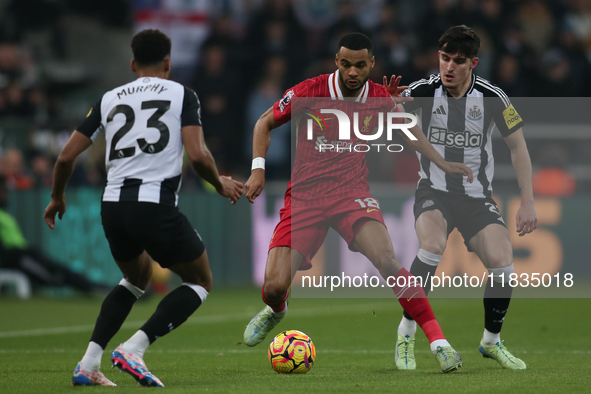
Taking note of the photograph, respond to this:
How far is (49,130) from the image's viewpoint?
1294 cm

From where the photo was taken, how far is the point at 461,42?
575cm

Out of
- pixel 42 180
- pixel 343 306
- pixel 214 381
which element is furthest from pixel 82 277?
pixel 214 381

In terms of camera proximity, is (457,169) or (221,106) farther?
(221,106)

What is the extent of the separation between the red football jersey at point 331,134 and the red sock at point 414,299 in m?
0.75

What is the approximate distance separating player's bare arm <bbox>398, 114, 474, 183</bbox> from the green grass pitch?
1.39 m

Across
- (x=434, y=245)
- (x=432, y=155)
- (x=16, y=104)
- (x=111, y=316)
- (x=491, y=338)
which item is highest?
(x=16, y=104)

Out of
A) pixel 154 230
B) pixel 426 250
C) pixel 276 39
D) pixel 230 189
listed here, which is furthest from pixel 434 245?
pixel 276 39

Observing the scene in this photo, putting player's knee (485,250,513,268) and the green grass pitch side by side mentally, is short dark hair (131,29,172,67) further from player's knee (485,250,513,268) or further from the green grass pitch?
player's knee (485,250,513,268)

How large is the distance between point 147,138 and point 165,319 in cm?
105

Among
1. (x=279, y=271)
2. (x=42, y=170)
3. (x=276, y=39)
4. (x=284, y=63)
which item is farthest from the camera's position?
(x=276, y=39)

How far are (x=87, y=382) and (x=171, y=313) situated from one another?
62 cm

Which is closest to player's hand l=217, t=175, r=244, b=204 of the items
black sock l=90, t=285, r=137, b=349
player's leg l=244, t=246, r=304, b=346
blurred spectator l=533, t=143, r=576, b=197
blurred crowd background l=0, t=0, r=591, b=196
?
black sock l=90, t=285, r=137, b=349

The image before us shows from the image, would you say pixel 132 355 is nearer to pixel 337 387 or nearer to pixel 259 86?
pixel 337 387

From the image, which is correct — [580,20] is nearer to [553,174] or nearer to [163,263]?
[553,174]
